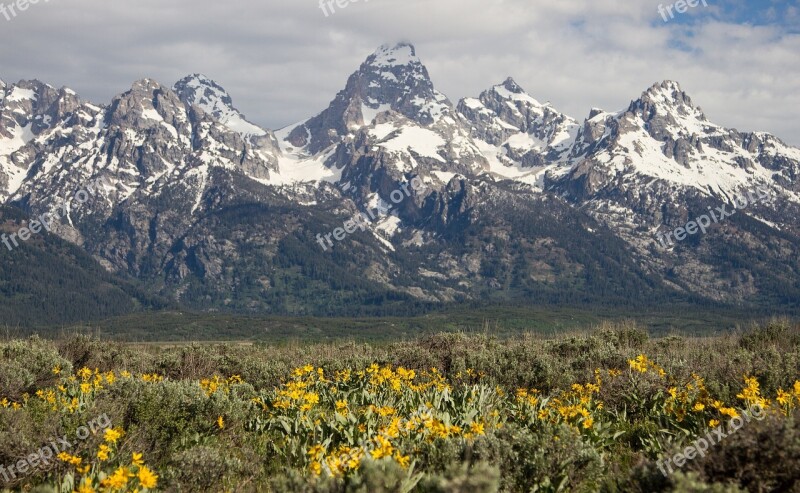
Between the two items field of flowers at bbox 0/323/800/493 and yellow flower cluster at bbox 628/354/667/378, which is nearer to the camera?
field of flowers at bbox 0/323/800/493

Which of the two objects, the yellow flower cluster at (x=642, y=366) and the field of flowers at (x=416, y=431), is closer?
the field of flowers at (x=416, y=431)

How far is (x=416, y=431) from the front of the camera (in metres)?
10.8

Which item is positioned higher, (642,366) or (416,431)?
(642,366)

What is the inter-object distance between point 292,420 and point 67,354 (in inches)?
652

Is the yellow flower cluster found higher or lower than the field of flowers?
higher

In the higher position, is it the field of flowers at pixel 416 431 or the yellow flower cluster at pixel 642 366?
the yellow flower cluster at pixel 642 366

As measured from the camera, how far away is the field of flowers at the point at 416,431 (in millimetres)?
7520

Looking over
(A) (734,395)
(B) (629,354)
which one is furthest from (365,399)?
(B) (629,354)

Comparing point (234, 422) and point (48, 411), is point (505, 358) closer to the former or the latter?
point (234, 422)

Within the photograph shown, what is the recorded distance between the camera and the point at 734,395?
47.1 feet

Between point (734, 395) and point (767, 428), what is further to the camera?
point (734, 395)

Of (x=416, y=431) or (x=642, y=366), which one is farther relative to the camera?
(x=642, y=366)

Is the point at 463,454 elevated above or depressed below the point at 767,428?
below

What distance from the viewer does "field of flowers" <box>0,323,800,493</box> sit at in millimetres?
7520
